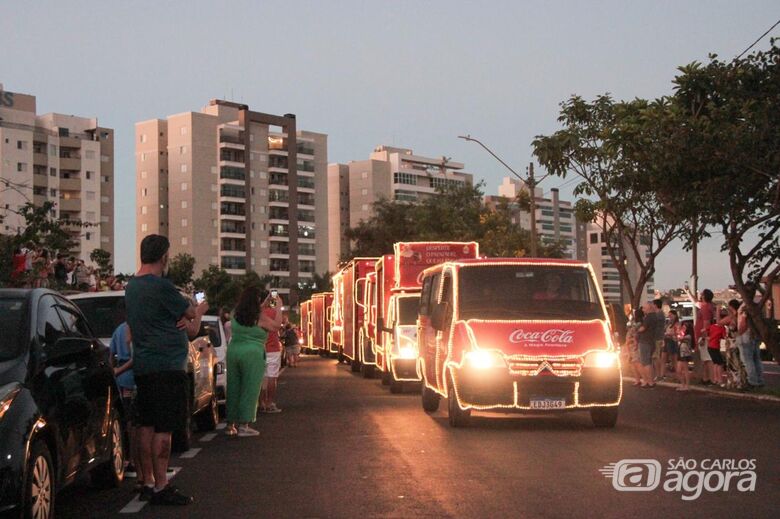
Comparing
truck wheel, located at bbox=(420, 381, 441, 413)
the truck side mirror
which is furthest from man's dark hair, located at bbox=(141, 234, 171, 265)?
truck wheel, located at bbox=(420, 381, 441, 413)

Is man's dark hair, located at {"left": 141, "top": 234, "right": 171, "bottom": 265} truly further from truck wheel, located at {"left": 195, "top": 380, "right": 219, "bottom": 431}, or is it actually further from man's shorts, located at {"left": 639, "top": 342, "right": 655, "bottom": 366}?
man's shorts, located at {"left": 639, "top": 342, "right": 655, "bottom": 366}

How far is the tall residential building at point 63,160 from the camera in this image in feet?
365

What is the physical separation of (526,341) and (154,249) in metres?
7.15

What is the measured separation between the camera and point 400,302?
2759cm

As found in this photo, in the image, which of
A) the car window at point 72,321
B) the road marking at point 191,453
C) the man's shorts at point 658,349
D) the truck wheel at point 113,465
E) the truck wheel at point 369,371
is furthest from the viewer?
the truck wheel at point 369,371

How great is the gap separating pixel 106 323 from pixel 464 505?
650 centimetres

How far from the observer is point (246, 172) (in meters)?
138

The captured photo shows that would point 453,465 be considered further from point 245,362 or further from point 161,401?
point 245,362

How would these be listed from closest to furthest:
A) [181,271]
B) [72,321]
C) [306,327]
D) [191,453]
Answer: [72,321], [191,453], [181,271], [306,327]

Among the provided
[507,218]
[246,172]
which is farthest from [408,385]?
[246,172]

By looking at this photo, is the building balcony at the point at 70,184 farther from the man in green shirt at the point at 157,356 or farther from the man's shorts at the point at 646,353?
the man in green shirt at the point at 157,356

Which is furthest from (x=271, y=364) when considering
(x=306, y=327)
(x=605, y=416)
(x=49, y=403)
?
(x=306, y=327)

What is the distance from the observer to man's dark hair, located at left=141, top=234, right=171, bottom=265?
9.27 m

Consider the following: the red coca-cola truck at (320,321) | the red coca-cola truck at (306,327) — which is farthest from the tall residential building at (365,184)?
the red coca-cola truck at (320,321)
